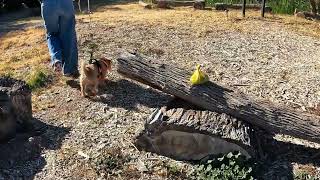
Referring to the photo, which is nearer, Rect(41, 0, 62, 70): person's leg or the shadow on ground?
the shadow on ground

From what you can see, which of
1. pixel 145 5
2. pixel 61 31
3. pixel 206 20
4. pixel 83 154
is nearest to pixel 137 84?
pixel 61 31

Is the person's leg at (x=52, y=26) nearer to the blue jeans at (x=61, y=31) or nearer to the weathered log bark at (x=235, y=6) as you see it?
the blue jeans at (x=61, y=31)

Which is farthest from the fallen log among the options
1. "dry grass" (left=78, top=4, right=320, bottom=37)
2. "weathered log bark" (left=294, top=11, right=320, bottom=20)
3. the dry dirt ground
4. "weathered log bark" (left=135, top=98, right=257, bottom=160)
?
"weathered log bark" (left=135, top=98, right=257, bottom=160)

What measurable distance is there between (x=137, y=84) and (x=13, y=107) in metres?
2.21

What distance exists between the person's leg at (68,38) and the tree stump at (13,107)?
1601 millimetres

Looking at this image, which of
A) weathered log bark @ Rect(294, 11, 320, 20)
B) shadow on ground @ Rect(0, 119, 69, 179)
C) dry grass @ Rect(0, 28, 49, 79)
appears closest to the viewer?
shadow on ground @ Rect(0, 119, 69, 179)

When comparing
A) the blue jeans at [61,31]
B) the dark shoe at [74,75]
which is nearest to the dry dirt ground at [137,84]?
the dark shoe at [74,75]

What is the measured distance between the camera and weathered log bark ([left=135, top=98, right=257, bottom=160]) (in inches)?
210

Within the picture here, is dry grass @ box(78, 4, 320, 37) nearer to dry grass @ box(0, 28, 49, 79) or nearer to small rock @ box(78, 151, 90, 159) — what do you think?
dry grass @ box(0, 28, 49, 79)

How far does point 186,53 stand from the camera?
8.91 metres

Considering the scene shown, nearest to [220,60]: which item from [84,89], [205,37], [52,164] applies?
[205,37]

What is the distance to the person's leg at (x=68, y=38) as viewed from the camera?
7191 millimetres

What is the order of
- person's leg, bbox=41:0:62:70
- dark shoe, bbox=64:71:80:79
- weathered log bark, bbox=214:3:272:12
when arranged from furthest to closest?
weathered log bark, bbox=214:3:272:12
dark shoe, bbox=64:71:80:79
person's leg, bbox=41:0:62:70

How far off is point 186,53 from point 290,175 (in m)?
3.98
